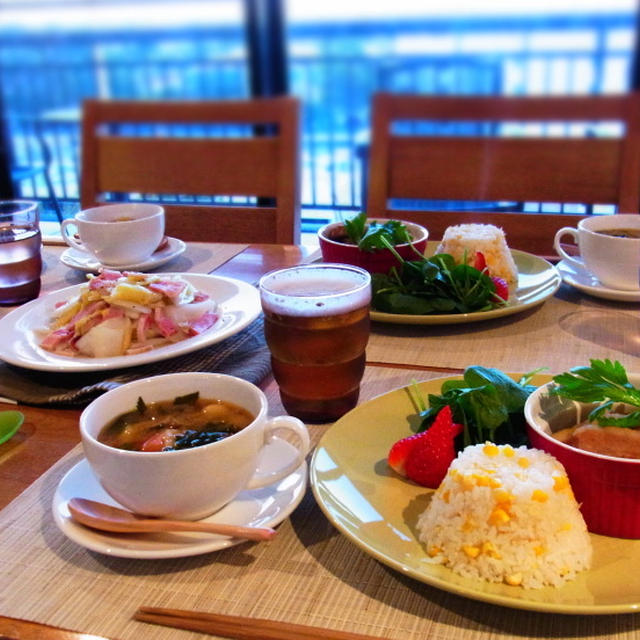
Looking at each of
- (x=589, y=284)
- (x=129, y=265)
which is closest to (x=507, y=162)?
(x=589, y=284)

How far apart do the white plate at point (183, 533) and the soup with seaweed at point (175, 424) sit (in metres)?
0.06

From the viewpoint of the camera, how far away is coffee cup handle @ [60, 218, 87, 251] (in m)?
1.51

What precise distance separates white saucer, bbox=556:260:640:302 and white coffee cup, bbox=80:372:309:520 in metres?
0.73

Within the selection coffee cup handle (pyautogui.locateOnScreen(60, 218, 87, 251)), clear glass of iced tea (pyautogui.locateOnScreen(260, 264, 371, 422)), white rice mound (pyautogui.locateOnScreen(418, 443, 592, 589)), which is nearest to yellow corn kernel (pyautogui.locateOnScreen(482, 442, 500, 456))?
white rice mound (pyautogui.locateOnScreen(418, 443, 592, 589))

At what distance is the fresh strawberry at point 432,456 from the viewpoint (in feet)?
2.28

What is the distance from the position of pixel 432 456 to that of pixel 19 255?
0.90 metres

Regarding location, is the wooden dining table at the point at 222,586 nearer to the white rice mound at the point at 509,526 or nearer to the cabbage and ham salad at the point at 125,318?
the white rice mound at the point at 509,526

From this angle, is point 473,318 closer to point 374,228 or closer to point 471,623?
point 374,228

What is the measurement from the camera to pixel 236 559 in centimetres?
64

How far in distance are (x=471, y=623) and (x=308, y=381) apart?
371 mm

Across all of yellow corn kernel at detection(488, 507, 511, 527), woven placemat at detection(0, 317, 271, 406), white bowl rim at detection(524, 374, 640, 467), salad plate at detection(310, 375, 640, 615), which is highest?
white bowl rim at detection(524, 374, 640, 467)

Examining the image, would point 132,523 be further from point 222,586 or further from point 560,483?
point 560,483

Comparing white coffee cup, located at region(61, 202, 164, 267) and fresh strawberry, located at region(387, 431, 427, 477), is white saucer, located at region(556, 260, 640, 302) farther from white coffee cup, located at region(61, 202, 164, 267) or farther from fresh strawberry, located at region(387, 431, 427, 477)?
white coffee cup, located at region(61, 202, 164, 267)

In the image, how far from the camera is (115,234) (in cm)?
142
